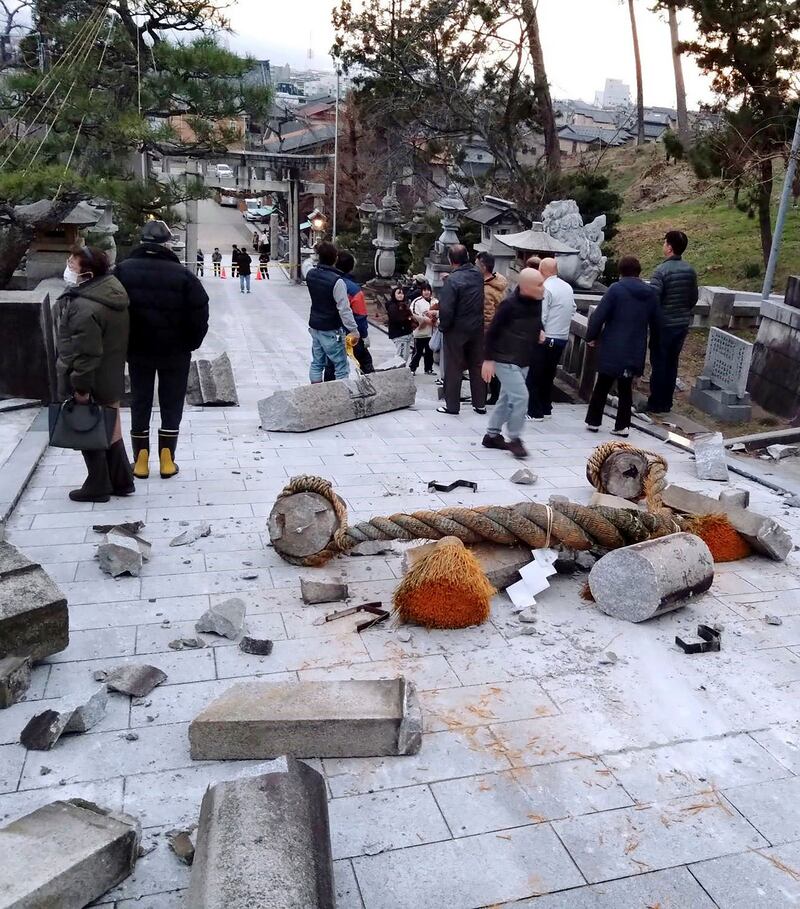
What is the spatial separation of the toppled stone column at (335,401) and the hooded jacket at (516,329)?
1.66 meters

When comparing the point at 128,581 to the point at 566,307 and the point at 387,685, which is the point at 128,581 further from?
the point at 566,307

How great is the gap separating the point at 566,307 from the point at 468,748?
18.6 feet

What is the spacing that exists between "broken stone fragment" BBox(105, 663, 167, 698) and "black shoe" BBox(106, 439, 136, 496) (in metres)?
2.33

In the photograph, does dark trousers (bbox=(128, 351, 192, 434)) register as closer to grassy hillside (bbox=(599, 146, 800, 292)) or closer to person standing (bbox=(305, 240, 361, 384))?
person standing (bbox=(305, 240, 361, 384))

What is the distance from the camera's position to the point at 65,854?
246 centimetres

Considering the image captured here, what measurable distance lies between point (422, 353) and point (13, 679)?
8219 millimetres

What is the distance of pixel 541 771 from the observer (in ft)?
10.5

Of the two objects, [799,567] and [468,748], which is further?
[799,567]

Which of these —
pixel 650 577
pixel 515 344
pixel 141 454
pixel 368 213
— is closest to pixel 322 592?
pixel 650 577

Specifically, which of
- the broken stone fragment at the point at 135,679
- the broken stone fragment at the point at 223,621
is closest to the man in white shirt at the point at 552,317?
the broken stone fragment at the point at 223,621

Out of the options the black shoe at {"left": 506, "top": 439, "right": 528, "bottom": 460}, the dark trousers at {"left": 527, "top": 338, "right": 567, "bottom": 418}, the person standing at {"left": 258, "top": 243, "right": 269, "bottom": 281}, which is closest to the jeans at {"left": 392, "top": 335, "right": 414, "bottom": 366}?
the dark trousers at {"left": 527, "top": 338, "right": 567, "bottom": 418}

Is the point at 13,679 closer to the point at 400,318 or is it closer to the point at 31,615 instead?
the point at 31,615

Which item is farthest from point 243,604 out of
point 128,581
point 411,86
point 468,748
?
point 411,86

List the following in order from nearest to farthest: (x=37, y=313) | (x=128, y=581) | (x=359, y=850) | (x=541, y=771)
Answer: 1. (x=359, y=850)
2. (x=541, y=771)
3. (x=128, y=581)
4. (x=37, y=313)
